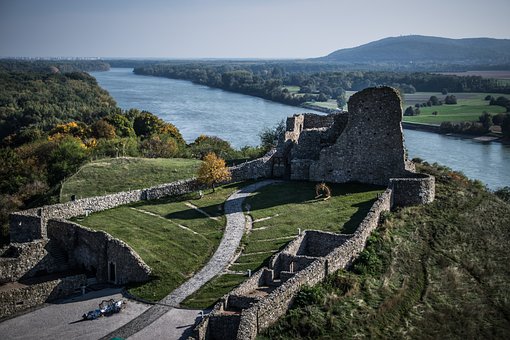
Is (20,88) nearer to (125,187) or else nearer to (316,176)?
(125,187)

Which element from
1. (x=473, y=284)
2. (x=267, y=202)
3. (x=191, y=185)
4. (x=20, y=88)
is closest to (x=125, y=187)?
(x=191, y=185)

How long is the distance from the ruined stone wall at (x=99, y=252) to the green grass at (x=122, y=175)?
9118 mm

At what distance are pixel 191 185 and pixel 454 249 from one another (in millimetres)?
17294

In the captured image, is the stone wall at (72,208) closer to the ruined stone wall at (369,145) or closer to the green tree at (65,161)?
the ruined stone wall at (369,145)

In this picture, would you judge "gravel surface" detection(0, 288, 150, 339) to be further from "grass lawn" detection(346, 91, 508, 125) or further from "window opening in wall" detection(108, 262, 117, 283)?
"grass lawn" detection(346, 91, 508, 125)

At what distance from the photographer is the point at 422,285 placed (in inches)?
974

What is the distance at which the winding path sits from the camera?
849 inches

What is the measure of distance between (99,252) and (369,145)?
19048 millimetres

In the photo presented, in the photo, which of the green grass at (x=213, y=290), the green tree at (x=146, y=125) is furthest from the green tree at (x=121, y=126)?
the green grass at (x=213, y=290)

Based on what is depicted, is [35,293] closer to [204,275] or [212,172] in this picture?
[204,275]

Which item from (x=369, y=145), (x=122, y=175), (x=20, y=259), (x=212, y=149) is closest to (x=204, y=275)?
(x=20, y=259)

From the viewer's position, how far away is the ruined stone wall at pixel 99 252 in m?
25.9

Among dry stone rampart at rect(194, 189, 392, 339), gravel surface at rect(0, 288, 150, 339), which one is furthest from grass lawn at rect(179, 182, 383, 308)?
gravel surface at rect(0, 288, 150, 339)

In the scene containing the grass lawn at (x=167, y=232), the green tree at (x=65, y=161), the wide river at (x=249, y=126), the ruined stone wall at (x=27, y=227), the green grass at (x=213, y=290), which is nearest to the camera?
the green grass at (x=213, y=290)
